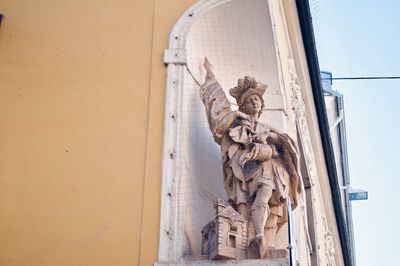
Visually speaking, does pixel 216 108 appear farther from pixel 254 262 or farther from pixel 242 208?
pixel 254 262

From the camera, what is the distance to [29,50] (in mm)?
6508

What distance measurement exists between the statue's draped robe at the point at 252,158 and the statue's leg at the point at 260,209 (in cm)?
4

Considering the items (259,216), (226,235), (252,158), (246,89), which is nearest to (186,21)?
(246,89)

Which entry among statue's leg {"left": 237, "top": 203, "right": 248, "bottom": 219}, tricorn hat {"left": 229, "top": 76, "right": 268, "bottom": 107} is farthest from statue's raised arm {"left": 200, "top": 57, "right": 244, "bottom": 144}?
statue's leg {"left": 237, "top": 203, "right": 248, "bottom": 219}

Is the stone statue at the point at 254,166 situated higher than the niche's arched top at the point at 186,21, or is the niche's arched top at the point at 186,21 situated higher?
the niche's arched top at the point at 186,21

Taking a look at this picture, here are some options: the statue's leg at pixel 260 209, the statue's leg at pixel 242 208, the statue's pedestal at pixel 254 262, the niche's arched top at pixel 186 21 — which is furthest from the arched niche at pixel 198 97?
the statue's leg at pixel 260 209

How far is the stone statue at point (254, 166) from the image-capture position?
563 centimetres

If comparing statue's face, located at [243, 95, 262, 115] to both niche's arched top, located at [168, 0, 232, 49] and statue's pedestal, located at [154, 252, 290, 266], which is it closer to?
niche's arched top, located at [168, 0, 232, 49]

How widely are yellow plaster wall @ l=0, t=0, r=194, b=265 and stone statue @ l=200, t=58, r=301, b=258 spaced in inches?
17.5

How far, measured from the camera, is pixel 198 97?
21.0 feet

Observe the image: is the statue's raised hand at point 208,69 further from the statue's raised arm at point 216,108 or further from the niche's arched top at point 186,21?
the niche's arched top at point 186,21

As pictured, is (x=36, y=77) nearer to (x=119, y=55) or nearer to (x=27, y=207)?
(x=119, y=55)

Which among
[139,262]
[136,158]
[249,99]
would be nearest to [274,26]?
[249,99]

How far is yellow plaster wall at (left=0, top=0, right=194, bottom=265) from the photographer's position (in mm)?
5520
